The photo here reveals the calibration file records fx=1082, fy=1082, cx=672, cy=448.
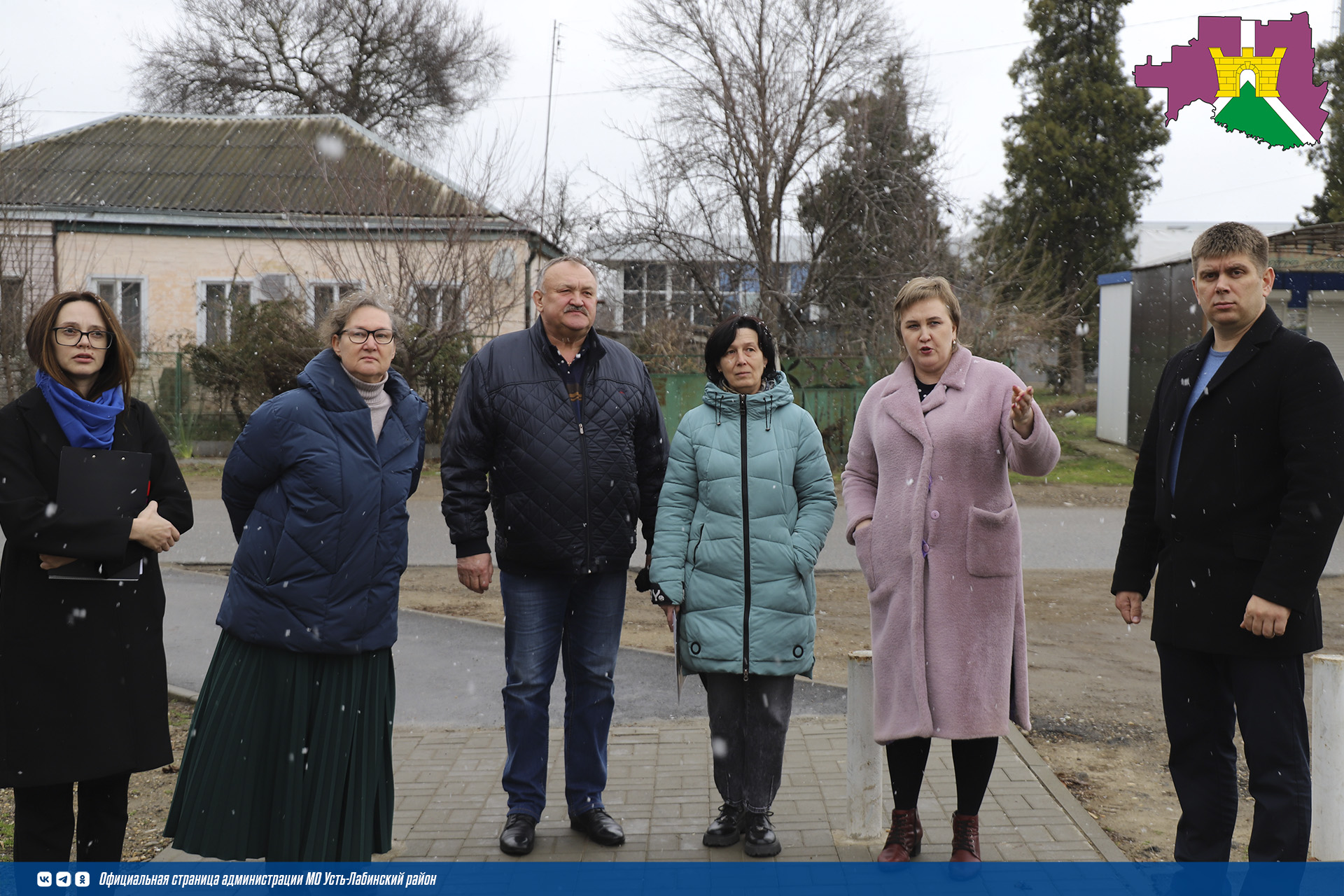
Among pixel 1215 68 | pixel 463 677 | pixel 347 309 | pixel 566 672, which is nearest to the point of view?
pixel 347 309

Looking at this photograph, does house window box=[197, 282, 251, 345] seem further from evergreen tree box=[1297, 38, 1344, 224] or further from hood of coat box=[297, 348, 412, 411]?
evergreen tree box=[1297, 38, 1344, 224]

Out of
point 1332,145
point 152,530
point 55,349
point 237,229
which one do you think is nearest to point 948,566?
point 152,530

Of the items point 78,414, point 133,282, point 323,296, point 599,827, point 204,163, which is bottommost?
point 599,827

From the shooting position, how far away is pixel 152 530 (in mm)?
3359

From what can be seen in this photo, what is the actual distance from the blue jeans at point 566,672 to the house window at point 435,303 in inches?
495

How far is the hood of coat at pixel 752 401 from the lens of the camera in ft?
13.1

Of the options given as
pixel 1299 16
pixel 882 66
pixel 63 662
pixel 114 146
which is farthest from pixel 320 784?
pixel 114 146

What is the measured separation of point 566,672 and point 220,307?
61.0ft

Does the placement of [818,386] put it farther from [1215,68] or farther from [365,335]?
[365,335]

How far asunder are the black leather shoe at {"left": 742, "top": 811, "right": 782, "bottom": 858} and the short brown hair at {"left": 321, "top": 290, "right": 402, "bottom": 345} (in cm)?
217

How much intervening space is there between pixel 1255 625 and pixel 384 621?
2665 mm

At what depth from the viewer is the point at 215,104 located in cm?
3406

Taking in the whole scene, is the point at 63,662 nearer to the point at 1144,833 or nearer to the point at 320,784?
the point at 320,784

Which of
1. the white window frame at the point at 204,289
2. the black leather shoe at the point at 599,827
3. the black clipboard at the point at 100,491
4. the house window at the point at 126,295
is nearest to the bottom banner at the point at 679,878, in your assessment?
the black leather shoe at the point at 599,827
